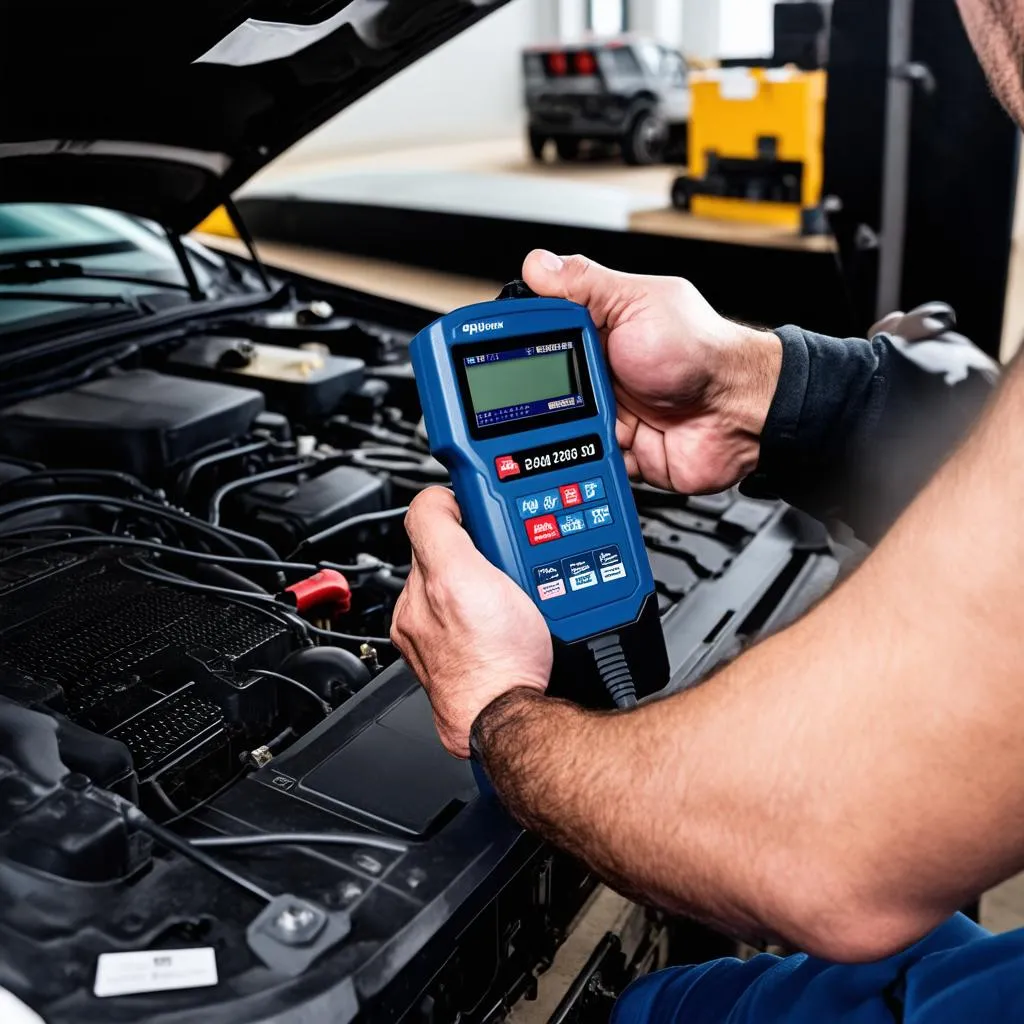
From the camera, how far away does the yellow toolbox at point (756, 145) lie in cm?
400

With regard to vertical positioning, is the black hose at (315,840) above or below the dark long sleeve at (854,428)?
below

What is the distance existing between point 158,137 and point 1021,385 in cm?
120

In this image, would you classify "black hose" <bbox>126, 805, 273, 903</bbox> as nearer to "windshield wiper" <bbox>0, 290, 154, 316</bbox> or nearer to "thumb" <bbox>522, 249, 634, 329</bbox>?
"thumb" <bbox>522, 249, 634, 329</bbox>

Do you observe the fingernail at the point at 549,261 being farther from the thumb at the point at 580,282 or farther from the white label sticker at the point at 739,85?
the white label sticker at the point at 739,85

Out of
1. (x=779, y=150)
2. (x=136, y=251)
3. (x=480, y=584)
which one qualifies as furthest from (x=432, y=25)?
(x=779, y=150)

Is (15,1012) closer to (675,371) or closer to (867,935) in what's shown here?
(867,935)

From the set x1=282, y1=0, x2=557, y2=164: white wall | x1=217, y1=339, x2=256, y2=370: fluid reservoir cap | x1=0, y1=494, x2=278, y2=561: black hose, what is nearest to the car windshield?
x1=217, y1=339, x2=256, y2=370: fluid reservoir cap

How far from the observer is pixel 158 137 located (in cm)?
142

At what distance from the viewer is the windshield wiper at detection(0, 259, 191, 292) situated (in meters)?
1.58

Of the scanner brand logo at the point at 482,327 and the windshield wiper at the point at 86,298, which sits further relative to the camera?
the windshield wiper at the point at 86,298

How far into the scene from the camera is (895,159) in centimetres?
269

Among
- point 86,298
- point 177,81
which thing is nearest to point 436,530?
point 177,81

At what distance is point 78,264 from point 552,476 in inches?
43.8

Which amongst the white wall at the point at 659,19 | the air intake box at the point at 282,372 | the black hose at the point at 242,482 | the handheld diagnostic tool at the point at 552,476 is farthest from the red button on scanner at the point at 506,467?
the white wall at the point at 659,19
